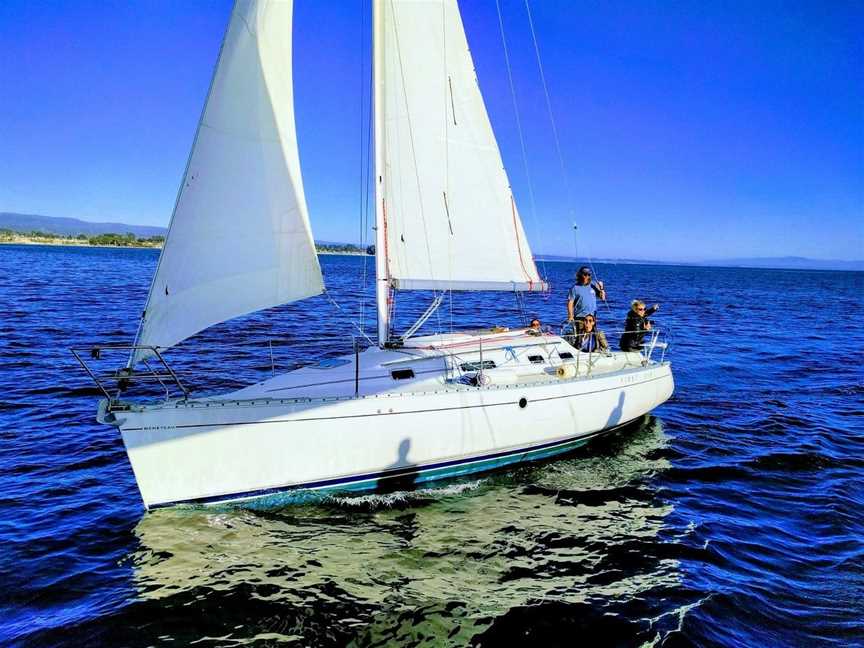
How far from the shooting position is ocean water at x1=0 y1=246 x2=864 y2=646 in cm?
599

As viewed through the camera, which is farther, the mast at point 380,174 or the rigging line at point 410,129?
the rigging line at point 410,129

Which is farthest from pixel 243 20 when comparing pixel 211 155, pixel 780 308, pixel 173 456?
pixel 780 308

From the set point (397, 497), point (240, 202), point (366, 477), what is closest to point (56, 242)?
point (240, 202)

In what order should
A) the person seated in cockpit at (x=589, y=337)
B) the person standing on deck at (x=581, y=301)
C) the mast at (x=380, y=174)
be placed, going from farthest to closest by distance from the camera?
the person standing on deck at (x=581, y=301) < the person seated in cockpit at (x=589, y=337) < the mast at (x=380, y=174)

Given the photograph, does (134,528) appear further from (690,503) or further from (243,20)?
(690,503)

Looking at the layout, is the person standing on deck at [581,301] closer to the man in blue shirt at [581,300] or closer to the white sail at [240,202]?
the man in blue shirt at [581,300]

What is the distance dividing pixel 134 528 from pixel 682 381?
15359mm

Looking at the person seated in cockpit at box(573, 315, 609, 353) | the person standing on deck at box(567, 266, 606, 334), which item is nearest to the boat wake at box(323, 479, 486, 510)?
the person seated in cockpit at box(573, 315, 609, 353)

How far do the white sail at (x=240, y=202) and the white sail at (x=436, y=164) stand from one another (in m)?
2.18

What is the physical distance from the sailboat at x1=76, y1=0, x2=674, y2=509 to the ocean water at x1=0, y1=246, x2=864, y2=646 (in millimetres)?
760

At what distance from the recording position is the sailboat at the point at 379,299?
7.43 meters

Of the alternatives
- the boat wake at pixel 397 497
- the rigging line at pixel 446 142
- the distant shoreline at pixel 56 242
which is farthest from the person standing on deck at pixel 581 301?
Answer: the distant shoreline at pixel 56 242

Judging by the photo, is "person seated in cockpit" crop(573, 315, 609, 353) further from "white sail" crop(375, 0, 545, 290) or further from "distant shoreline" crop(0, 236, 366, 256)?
"distant shoreline" crop(0, 236, 366, 256)

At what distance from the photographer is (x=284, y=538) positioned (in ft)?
Answer: 24.8
